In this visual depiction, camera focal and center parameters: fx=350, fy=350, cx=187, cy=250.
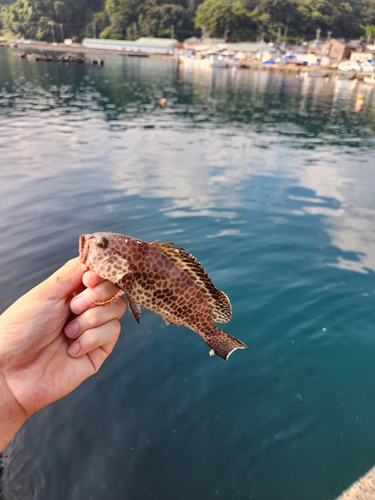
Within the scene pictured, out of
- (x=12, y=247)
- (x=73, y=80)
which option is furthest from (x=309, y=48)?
(x=12, y=247)

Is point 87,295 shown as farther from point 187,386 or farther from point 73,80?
point 73,80

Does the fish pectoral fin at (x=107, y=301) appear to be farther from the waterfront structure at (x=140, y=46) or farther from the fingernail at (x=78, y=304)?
the waterfront structure at (x=140, y=46)

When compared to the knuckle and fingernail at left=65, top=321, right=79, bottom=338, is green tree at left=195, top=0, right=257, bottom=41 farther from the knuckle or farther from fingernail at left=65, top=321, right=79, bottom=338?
fingernail at left=65, top=321, right=79, bottom=338

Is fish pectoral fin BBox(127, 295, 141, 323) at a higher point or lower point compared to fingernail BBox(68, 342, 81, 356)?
higher

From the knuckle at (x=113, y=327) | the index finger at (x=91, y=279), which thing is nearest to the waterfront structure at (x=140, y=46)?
the index finger at (x=91, y=279)

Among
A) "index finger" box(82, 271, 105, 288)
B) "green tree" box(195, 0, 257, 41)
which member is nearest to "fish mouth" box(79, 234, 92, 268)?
"index finger" box(82, 271, 105, 288)
